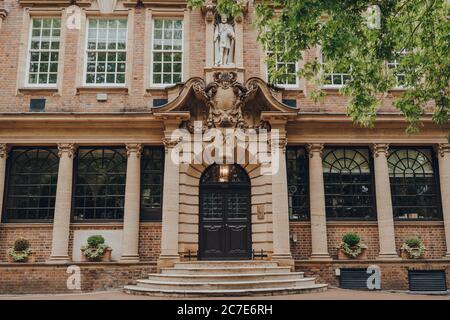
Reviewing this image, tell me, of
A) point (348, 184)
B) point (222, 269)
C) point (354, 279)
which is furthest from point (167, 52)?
point (354, 279)

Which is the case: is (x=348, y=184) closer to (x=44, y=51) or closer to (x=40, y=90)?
(x=40, y=90)

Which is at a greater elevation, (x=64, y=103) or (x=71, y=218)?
(x=64, y=103)

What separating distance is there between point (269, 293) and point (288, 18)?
20.9 feet

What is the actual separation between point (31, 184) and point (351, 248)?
10.4 meters

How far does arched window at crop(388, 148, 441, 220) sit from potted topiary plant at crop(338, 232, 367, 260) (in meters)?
1.70

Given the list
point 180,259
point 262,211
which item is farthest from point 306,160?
point 180,259

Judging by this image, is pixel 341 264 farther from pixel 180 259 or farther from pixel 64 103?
pixel 64 103

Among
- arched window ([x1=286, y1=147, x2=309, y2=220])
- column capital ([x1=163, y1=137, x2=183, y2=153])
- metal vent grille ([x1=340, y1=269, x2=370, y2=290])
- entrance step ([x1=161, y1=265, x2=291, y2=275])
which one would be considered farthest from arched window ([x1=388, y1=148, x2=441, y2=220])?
column capital ([x1=163, y1=137, x2=183, y2=153])

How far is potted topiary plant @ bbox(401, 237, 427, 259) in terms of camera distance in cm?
1298

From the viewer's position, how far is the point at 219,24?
1397 cm

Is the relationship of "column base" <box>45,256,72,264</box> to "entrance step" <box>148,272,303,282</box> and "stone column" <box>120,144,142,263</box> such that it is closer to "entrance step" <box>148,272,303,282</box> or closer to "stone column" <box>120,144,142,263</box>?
"stone column" <box>120,144,142,263</box>

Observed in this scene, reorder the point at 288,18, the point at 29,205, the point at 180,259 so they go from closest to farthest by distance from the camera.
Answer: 1. the point at 288,18
2. the point at 180,259
3. the point at 29,205

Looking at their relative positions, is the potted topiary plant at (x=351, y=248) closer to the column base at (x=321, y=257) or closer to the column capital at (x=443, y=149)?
the column base at (x=321, y=257)

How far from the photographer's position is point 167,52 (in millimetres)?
14500
